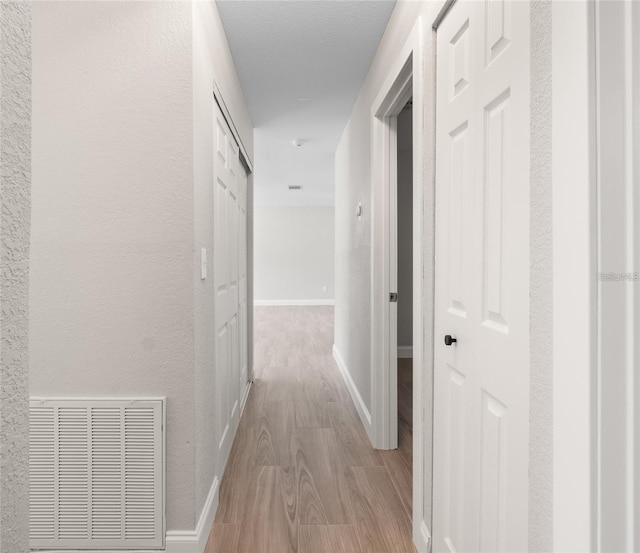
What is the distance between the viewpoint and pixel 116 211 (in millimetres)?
1581

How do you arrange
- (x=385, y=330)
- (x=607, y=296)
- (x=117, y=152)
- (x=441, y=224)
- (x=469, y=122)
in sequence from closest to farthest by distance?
1. (x=607, y=296)
2. (x=469, y=122)
3. (x=441, y=224)
4. (x=117, y=152)
5. (x=385, y=330)

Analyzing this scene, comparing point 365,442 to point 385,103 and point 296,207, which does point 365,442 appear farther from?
point 296,207

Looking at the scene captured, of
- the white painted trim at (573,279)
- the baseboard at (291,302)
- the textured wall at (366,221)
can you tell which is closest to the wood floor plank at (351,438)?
the textured wall at (366,221)

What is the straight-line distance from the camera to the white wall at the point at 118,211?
1567 millimetres

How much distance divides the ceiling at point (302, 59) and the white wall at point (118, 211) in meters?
0.75

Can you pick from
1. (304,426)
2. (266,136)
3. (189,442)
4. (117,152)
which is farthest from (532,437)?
(266,136)

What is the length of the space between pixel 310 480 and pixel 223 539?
1.94 feet

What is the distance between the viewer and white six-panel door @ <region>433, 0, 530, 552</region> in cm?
97

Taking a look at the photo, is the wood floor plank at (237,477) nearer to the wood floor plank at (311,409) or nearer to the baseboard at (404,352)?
the wood floor plank at (311,409)

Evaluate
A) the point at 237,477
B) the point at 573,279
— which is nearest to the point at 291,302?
the point at 237,477

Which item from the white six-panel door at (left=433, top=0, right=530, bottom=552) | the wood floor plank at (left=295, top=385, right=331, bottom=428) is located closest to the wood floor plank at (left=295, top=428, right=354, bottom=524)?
the wood floor plank at (left=295, top=385, right=331, bottom=428)

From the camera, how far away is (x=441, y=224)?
4.83ft

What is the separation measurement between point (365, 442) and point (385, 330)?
0.76 meters

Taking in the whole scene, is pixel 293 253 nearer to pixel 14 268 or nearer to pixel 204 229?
pixel 204 229
